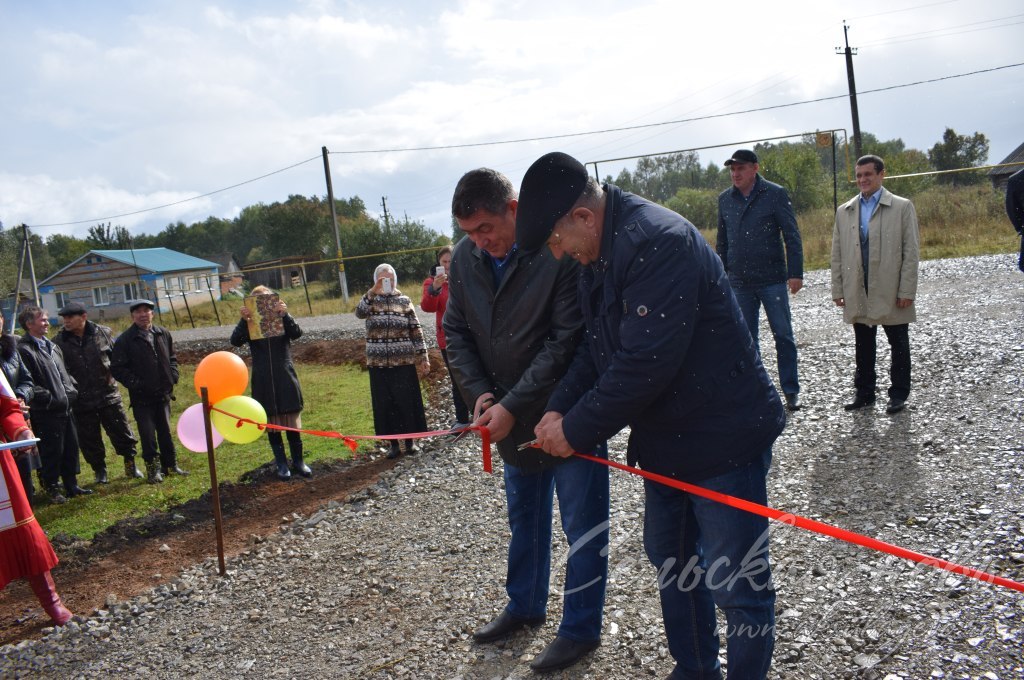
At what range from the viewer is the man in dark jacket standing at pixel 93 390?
8.69m

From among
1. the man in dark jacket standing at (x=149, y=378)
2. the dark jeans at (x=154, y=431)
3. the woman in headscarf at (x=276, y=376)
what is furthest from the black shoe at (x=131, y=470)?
the woman in headscarf at (x=276, y=376)

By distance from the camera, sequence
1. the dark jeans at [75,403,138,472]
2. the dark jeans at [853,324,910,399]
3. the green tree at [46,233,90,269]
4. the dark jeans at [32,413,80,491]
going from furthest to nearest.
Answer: the green tree at [46,233,90,269] → the dark jeans at [75,403,138,472] → the dark jeans at [32,413,80,491] → the dark jeans at [853,324,910,399]

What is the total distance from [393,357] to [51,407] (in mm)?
3789

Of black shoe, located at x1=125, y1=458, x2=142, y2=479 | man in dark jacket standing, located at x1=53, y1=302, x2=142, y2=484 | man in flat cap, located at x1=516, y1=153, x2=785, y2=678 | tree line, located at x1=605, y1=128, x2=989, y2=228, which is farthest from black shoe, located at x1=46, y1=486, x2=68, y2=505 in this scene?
tree line, located at x1=605, y1=128, x2=989, y2=228

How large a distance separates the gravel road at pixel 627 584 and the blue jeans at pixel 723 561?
0.63m

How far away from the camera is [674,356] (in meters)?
2.49

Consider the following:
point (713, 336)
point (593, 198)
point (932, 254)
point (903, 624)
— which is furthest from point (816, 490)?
point (932, 254)

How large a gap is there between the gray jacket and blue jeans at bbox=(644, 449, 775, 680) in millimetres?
743

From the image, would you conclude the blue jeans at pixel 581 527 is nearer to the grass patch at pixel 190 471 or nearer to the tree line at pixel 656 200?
the grass patch at pixel 190 471

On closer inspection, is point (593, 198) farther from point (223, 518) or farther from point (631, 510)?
point (223, 518)

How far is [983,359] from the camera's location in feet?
25.5

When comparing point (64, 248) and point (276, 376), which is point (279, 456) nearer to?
point (276, 376)

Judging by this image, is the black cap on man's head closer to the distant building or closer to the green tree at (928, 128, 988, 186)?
the distant building

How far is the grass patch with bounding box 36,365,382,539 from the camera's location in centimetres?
733
